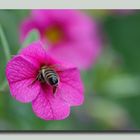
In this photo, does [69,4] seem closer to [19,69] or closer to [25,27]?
[25,27]

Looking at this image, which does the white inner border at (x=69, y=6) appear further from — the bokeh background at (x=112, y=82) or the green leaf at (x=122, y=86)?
the green leaf at (x=122, y=86)

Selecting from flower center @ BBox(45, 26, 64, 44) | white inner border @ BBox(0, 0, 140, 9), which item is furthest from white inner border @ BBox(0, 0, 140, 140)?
flower center @ BBox(45, 26, 64, 44)

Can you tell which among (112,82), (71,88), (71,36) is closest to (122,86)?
(112,82)

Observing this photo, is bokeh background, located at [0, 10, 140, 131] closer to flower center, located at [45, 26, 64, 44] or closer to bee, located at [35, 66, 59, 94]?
flower center, located at [45, 26, 64, 44]

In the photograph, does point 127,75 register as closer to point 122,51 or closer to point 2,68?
point 122,51

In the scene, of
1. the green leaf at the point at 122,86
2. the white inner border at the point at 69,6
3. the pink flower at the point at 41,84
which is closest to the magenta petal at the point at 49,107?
the pink flower at the point at 41,84

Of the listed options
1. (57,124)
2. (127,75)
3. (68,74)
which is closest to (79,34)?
(127,75)
